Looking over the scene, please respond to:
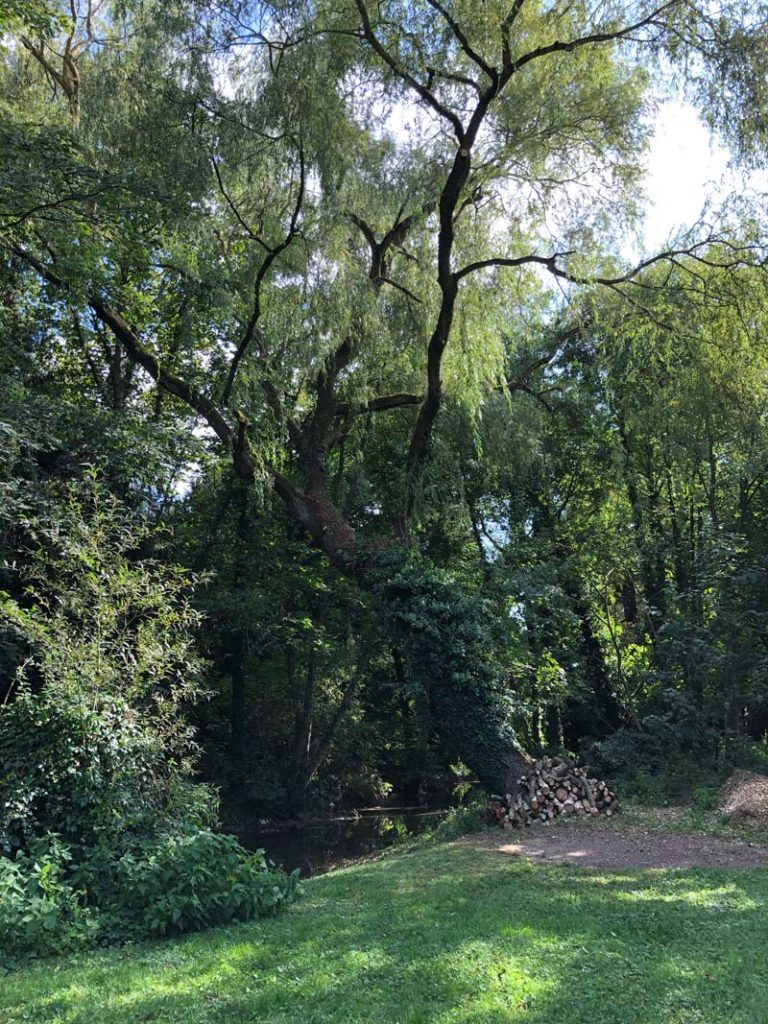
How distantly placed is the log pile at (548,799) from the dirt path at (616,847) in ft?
0.83

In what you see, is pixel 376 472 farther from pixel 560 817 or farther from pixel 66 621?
pixel 66 621

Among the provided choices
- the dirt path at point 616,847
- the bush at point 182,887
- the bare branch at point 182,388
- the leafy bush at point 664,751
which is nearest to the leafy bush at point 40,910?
the bush at point 182,887

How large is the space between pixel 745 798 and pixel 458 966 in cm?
656

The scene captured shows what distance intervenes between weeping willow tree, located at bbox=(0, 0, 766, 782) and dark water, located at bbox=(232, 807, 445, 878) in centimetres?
375

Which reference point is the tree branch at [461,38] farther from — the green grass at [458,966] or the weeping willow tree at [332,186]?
the green grass at [458,966]

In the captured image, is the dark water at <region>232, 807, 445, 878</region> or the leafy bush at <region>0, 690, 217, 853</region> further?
the dark water at <region>232, 807, 445, 878</region>

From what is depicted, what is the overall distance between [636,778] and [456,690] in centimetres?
363

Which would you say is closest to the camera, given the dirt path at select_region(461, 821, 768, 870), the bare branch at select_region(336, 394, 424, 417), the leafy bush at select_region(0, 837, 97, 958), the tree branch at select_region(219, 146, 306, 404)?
the leafy bush at select_region(0, 837, 97, 958)

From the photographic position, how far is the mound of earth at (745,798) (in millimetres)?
8406

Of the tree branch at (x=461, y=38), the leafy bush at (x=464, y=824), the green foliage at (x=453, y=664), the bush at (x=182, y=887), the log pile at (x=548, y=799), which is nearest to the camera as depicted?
the bush at (x=182, y=887)

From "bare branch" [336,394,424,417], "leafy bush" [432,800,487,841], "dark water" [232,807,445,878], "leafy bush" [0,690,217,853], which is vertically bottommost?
"dark water" [232,807,445,878]

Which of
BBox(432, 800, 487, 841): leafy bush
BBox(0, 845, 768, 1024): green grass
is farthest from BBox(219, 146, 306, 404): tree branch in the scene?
BBox(0, 845, 768, 1024): green grass

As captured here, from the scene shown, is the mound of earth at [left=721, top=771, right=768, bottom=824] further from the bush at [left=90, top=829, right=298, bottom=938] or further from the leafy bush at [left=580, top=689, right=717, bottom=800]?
the bush at [left=90, top=829, right=298, bottom=938]

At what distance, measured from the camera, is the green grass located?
355 cm
